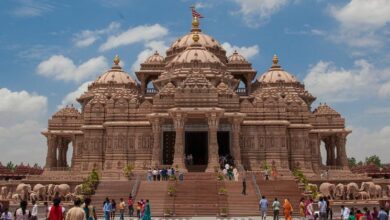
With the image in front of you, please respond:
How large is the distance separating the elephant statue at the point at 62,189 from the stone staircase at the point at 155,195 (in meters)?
6.75

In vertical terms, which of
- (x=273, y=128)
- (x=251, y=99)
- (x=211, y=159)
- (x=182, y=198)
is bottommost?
(x=182, y=198)

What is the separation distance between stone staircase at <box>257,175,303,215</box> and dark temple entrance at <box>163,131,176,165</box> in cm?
1352

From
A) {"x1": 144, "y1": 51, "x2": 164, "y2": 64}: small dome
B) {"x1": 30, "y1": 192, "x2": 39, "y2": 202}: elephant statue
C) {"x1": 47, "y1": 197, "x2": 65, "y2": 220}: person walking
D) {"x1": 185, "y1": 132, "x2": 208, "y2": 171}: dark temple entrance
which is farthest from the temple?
{"x1": 47, "y1": 197, "x2": 65, "y2": 220}: person walking

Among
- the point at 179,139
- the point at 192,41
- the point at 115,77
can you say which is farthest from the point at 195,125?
the point at 115,77

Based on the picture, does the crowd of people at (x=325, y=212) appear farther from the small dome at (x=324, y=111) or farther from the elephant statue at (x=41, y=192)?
the small dome at (x=324, y=111)

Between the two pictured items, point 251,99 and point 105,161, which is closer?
point 105,161

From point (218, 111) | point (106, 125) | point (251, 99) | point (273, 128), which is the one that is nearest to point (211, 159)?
point (218, 111)

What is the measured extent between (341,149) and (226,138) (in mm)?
16894

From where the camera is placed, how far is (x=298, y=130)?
51.8m

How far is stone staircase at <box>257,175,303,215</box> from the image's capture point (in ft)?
107

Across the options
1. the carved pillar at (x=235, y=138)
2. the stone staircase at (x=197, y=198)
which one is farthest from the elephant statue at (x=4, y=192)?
the carved pillar at (x=235, y=138)

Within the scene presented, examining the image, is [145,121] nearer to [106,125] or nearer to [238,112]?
[106,125]

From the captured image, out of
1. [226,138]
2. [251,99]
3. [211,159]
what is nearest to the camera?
[211,159]

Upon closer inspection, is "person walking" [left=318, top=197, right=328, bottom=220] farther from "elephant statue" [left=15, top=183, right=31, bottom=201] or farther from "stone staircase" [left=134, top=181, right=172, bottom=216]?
"elephant statue" [left=15, top=183, right=31, bottom=201]
